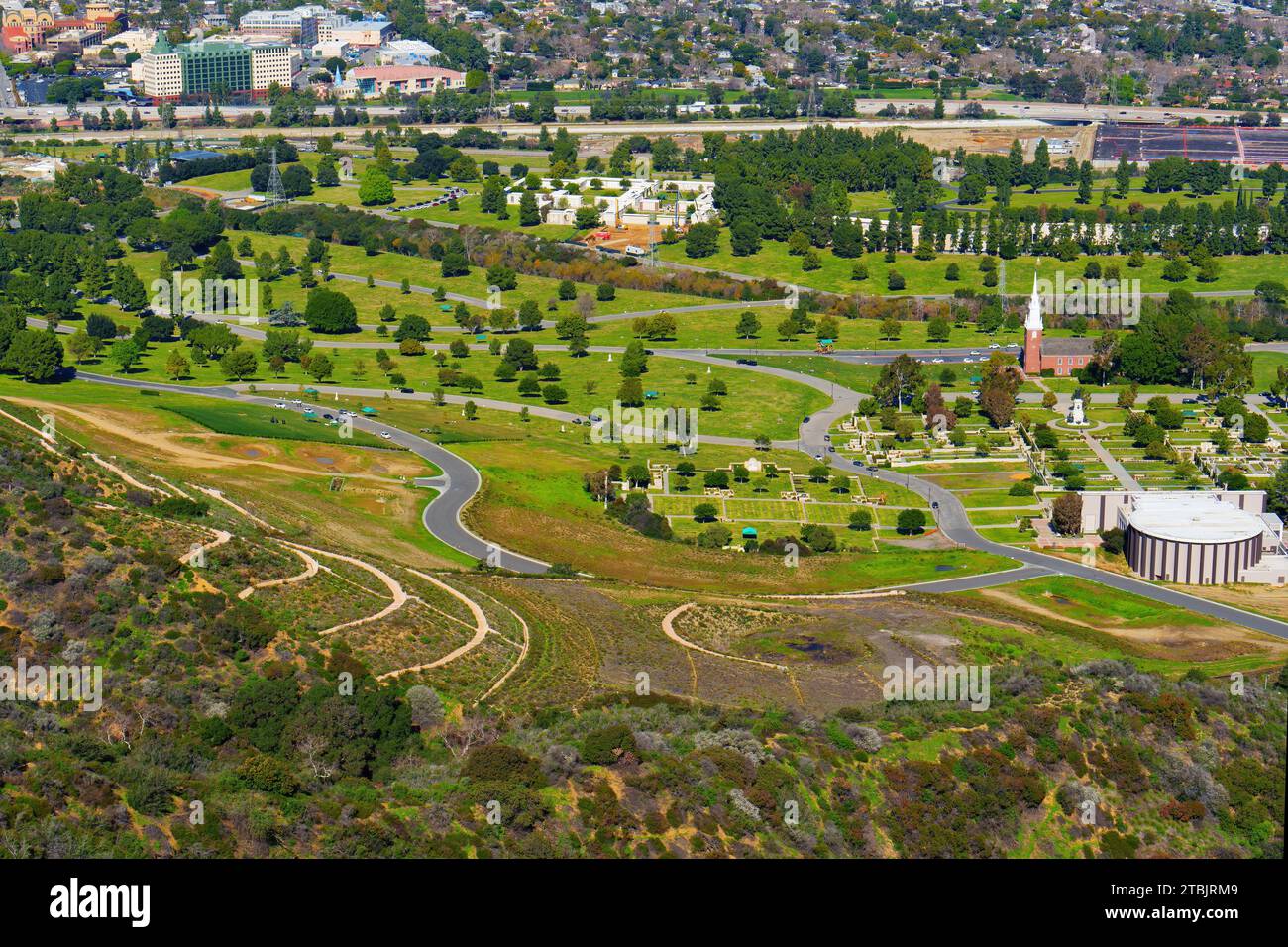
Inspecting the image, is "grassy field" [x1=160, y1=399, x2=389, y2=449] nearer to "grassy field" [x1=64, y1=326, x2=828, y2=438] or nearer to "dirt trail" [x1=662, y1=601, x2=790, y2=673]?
"grassy field" [x1=64, y1=326, x2=828, y2=438]

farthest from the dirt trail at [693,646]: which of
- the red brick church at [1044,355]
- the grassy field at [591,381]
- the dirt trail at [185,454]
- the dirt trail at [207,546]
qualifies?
the red brick church at [1044,355]

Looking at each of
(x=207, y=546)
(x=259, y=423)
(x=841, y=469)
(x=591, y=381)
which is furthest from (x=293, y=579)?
(x=591, y=381)

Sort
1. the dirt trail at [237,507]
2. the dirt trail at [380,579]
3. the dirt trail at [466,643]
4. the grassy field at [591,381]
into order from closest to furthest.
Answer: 1. the dirt trail at [466,643]
2. the dirt trail at [380,579]
3. the dirt trail at [237,507]
4. the grassy field at [591,381]

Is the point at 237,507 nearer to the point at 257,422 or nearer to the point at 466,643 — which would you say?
the point at 466,643

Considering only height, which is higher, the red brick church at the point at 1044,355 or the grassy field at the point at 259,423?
the red brick church at the point at 1044,355

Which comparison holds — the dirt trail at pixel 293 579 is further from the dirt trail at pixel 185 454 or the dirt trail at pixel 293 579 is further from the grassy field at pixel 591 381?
the grassy field at pixel 591 381

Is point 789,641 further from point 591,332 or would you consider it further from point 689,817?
point 591,332

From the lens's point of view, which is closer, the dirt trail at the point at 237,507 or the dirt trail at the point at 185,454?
the dirt trail at the point at 237,507

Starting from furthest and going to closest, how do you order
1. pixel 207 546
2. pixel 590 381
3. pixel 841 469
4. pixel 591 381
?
1. pixel 590 381
2. pixel 591 381
3. pixel 841 469
4. pixel 207 546
